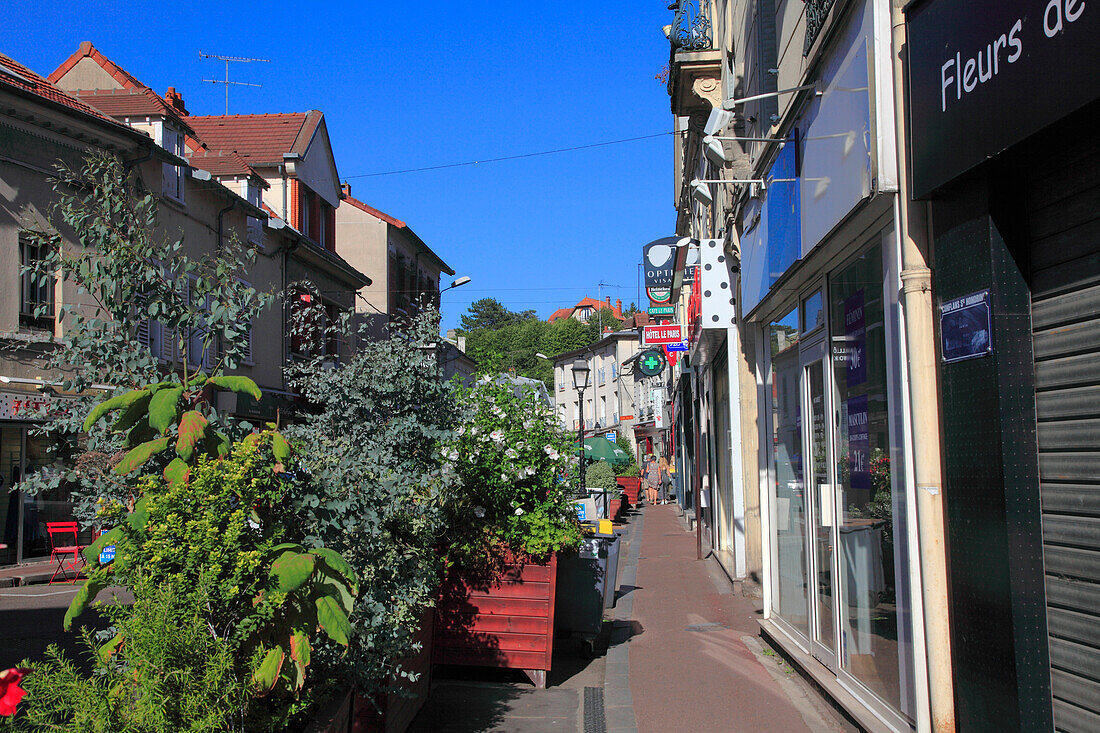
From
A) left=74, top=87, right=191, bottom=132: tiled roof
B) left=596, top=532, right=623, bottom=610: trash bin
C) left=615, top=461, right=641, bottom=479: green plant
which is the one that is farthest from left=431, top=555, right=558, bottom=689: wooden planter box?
left=615, top=461, right=641, bottom=479: green plant

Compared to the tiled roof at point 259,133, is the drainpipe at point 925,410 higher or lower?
lower

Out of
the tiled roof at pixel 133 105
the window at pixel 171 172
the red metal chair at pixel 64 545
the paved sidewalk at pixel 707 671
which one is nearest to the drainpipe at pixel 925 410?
the paved sidewalk at pixel 707 671

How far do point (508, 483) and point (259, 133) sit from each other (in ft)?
76.1

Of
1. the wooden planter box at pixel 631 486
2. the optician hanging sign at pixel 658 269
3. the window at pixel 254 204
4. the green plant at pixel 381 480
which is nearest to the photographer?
the green plant at pixel 381 480

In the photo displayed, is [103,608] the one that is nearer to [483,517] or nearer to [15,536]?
[483,517]

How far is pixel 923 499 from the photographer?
437 cm

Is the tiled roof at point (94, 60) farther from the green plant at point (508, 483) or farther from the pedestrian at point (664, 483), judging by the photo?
the pedestrian at point (664, 483)

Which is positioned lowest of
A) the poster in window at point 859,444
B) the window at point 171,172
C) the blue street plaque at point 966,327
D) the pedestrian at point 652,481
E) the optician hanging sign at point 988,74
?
the pedestrian at point 652,481

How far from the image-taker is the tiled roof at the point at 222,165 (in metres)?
22.6

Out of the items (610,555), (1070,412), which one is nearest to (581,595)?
(610,555)

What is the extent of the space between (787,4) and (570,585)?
217 inches

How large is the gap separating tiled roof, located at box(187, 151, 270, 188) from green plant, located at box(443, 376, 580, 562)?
1779 centimetres

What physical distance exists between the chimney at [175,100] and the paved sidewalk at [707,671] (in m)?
20.2

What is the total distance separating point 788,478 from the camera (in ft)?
27.1
